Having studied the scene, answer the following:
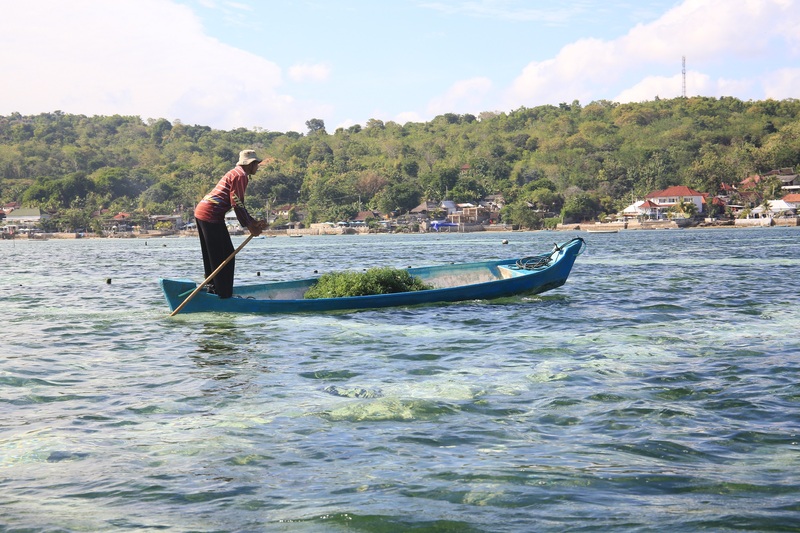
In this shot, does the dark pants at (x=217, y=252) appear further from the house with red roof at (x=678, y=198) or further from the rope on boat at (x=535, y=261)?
the house with red roof at (x=678, y=198)

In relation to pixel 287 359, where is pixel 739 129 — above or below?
above

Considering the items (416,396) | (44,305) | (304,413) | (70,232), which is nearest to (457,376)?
(416,396)

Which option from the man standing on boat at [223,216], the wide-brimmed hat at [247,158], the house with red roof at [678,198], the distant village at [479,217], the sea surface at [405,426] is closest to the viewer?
the sea surface at [405,426]

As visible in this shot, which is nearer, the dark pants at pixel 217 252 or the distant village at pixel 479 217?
the dark pants at pixel 217 252

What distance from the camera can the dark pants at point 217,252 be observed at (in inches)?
623

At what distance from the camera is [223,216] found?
15.8 m

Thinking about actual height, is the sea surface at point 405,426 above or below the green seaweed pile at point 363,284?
below

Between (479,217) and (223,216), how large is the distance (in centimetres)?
15190

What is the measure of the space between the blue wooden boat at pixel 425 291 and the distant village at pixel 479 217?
12322 centimetres

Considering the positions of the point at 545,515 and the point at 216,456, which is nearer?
the point at 545,515

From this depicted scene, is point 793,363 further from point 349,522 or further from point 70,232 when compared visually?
point 70,232

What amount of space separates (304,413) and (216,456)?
1.62 m

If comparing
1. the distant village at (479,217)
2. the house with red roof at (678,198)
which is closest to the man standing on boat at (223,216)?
the distant village at (479,217)

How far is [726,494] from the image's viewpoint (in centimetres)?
603
